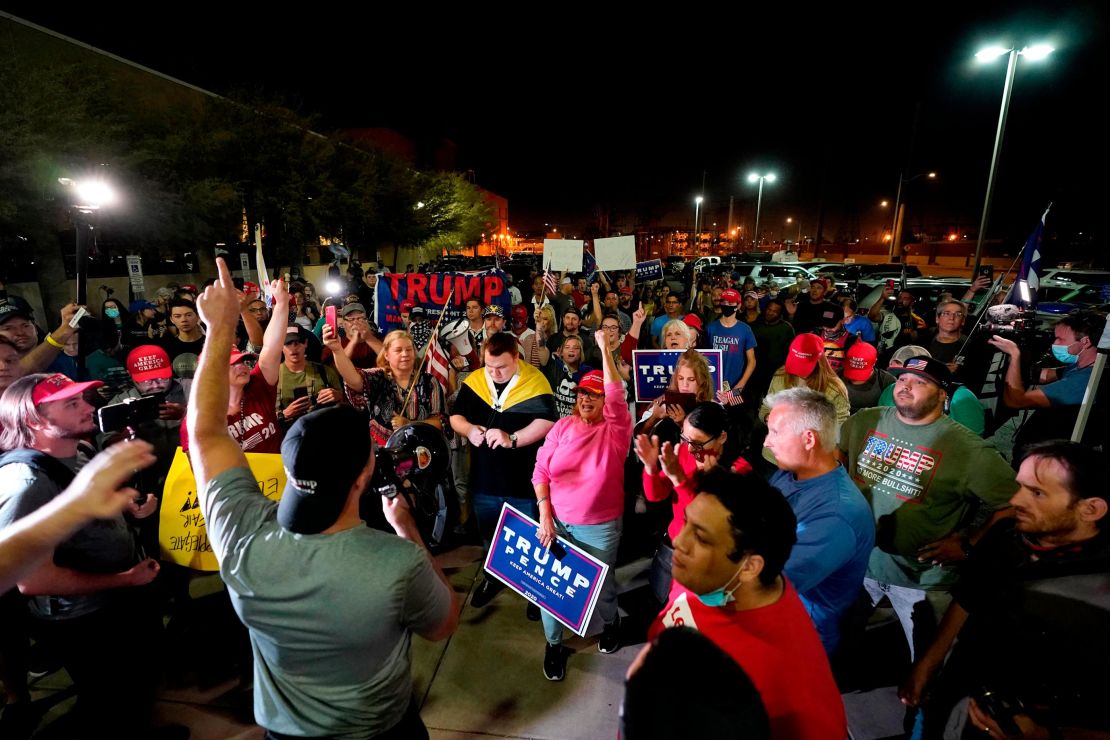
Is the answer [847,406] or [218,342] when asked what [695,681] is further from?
[847,406]

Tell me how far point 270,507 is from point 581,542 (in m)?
2.22

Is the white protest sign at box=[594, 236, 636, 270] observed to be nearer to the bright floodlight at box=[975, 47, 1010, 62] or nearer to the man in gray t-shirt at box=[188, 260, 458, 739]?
the man in gray t-shirt at box=[188, 260, 458, 739]

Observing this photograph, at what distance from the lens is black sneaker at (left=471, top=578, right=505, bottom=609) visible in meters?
4.06

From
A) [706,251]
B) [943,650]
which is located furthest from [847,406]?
[706,251]

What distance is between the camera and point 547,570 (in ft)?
11.2

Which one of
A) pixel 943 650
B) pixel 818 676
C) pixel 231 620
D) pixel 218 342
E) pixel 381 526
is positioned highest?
pixel 218 342

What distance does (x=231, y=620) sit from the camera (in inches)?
141

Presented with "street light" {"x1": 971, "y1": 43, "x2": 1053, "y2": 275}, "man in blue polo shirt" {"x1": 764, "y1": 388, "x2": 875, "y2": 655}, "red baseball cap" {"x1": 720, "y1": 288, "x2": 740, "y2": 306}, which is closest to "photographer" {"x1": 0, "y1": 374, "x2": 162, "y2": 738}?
"man in blue polo shirt" {"x1": 764, "y1": 388, "x2": 875, "y2": 655}

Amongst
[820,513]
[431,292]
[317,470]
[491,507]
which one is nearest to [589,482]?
[491,507]

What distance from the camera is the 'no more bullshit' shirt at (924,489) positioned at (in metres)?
2.85

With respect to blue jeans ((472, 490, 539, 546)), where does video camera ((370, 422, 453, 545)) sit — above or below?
above

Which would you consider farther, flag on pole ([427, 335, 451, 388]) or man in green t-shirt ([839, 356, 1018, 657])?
flag on pole ([427, 335, 451, 388])

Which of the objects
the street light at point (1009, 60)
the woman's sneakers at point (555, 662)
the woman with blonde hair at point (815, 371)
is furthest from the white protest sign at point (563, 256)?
the street light at point (1009, 60)

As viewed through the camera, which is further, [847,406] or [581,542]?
[847,406]
